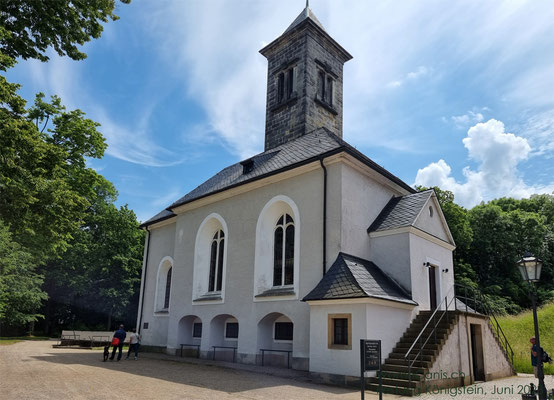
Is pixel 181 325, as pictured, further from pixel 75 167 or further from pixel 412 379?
pixel 412 379

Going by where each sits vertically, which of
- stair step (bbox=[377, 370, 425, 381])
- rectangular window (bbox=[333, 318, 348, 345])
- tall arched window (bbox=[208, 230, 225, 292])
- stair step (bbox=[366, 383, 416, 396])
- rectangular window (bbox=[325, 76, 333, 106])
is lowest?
stair step (bbox=[366, 383, 416, 396])

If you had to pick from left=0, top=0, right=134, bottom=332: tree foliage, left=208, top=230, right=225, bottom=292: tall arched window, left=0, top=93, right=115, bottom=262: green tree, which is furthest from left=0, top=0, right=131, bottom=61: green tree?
left=208, top=230, right=225, bottom=292: tall arched window

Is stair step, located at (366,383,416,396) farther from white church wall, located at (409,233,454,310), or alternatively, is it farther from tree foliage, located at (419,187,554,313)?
tree foliage, located at (419,187,554,313)

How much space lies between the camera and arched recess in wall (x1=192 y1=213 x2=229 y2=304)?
19922 mm

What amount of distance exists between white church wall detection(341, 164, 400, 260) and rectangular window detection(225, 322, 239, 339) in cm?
707

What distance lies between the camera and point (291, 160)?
17547mm

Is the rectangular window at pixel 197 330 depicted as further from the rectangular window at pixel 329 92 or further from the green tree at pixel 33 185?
the rectangular window at pixel 329 92

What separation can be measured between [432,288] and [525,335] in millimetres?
7624

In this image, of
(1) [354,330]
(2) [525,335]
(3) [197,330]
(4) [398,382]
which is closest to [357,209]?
(1) [354,330]

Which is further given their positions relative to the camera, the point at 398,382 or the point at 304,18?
the point at 304,18

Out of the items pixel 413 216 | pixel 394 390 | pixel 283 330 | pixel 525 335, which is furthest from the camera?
pixel 525 335

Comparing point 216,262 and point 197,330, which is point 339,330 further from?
point 197,330

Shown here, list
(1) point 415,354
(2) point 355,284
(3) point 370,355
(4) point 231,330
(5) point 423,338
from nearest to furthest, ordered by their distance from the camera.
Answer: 1. (3) point 370,355
2. (1) point 415,354
3. (2) point 355,284
4. (5) point 423,338
5. (4) point 231,330

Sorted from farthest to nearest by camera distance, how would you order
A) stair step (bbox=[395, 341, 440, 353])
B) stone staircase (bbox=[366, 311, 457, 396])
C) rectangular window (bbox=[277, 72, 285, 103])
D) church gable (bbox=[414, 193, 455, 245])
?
rectangular window (bbox=[277, 72, 285, 103]), church gable (bbox=[414, 193, 455, 245]), stair step (bbox=[395, 341, 440, 353]), stone staircase (bbox=[366, 311, 457, 396])
